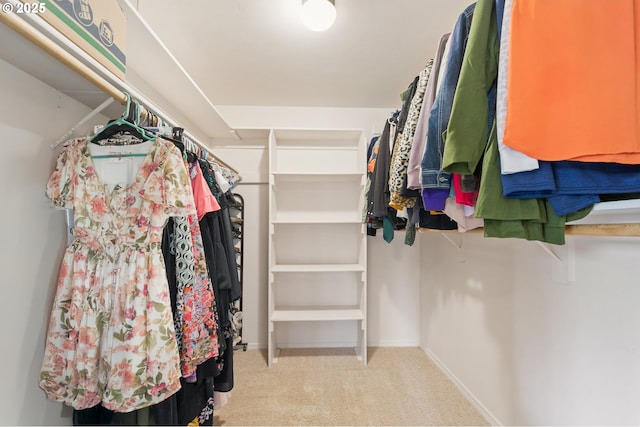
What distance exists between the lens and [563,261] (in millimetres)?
1114

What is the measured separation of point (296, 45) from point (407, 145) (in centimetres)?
110

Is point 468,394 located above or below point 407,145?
below

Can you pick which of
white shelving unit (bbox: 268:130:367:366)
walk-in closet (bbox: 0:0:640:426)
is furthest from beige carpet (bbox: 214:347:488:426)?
white shelving unit (bbox: 268:130:367:366)

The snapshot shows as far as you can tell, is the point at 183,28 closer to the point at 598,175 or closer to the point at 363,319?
the point at 598,175

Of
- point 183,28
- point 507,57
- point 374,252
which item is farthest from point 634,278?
point 183,28

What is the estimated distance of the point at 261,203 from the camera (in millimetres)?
2584

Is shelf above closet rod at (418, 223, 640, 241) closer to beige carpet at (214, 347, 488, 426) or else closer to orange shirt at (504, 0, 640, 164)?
orange shirt at (504, 0, 640, 164)

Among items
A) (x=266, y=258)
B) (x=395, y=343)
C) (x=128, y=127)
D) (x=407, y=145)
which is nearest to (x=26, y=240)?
(x=128, y=127)

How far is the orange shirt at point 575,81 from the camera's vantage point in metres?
0.58

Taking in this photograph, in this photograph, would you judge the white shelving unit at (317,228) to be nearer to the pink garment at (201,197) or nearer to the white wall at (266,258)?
the white wall at (266,258)

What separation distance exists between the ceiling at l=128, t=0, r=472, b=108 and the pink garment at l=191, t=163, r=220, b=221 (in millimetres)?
936

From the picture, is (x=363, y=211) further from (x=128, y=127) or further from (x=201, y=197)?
(x=128, y=127)

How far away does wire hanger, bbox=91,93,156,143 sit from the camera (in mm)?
938

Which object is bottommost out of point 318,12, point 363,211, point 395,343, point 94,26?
point 395,343
